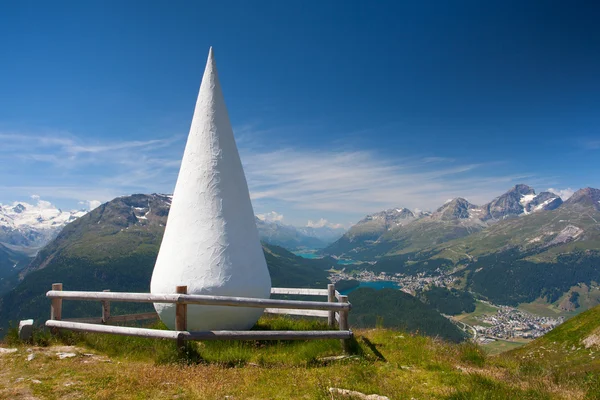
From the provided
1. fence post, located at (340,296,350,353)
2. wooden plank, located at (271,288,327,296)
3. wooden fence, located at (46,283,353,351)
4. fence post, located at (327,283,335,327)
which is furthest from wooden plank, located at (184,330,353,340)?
wooden plank, located at (271,288,327,296)

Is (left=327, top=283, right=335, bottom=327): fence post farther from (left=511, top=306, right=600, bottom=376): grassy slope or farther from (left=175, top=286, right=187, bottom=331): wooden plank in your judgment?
(left=511, top=306, right=600, bottom=376): grassy slope

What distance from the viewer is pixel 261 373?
7.59m

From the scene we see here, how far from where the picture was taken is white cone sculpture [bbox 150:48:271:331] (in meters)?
9.98

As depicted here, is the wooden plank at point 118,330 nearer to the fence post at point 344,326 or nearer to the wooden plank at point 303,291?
the fence post at point 344,326

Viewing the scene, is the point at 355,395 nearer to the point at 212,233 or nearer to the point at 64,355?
the point at 212,233

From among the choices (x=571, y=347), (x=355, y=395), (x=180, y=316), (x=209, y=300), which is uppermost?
(x=209, y=300)

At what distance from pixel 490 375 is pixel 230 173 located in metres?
9.32

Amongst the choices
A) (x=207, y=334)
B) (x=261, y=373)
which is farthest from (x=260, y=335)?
(x=207, y=334)

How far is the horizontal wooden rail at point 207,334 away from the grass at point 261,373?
1.13 feet

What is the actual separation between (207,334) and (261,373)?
173cm

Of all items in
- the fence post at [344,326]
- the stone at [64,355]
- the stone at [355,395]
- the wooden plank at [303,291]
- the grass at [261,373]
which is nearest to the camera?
the stone at [355,395]

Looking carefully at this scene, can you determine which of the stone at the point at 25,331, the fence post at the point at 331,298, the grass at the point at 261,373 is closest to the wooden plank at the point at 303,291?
the fence post at the point at 331,298

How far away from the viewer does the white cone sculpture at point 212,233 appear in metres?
9.98

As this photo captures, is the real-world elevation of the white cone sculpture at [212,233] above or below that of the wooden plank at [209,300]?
above
